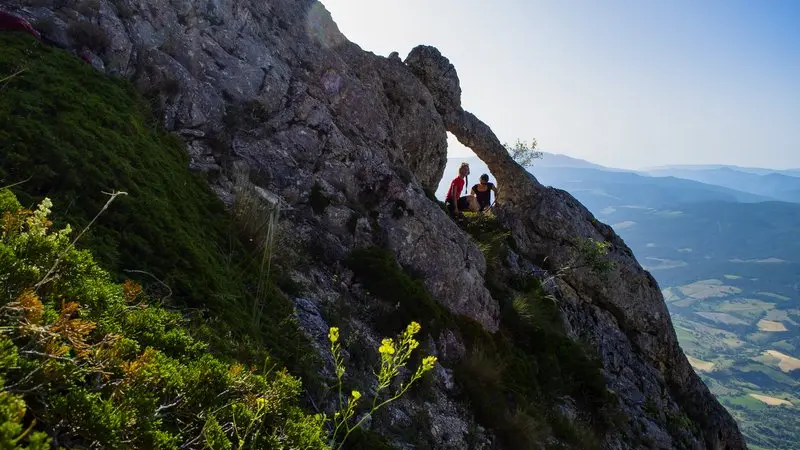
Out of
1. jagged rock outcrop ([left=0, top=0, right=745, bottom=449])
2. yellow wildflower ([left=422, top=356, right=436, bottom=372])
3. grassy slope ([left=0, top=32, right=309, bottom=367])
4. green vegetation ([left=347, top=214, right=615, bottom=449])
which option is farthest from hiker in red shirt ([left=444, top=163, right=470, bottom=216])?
yellow wildflower ([left=422, top=356, right=436, bottom=372])

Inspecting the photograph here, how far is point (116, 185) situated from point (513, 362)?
27.5 ft

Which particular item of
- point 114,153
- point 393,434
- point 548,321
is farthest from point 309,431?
point 548,321

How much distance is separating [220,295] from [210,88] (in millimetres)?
7197

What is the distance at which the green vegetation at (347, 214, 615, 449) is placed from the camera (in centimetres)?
→ 812

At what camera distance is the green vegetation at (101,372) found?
6.82ft

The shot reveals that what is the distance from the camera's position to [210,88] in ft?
34.4

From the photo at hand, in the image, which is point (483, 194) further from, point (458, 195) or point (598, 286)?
point (598, 286)

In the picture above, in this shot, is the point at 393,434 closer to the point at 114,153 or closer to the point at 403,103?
the point at 114,153

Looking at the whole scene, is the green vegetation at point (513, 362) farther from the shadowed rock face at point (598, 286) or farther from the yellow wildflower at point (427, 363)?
the yellow wildflower at point (427, 363)

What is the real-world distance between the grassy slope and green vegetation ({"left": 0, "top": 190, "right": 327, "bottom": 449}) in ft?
3.18

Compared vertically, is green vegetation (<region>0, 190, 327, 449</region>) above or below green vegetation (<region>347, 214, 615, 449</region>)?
above

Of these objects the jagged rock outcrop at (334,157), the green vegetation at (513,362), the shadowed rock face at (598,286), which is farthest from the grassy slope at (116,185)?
the shadowed rock face at (598,286)

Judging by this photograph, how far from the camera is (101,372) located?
2238 millimetres

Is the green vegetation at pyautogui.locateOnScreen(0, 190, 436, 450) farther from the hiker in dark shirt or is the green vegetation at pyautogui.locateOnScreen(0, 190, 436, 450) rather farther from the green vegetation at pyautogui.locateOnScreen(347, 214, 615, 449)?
the hiker in dark shirt
